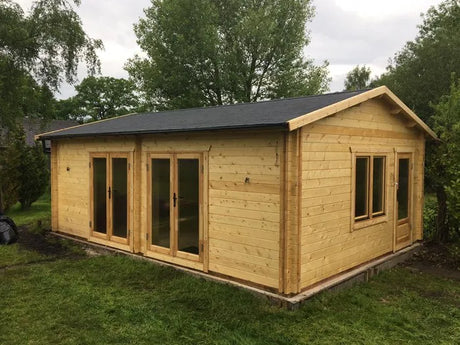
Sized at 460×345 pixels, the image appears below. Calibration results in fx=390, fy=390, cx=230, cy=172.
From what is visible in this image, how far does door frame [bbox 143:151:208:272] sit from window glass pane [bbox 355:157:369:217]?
2.55m

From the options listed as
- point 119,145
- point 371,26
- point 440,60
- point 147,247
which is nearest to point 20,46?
point 119,145

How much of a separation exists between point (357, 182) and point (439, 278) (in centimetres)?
223

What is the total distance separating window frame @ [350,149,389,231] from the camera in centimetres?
643

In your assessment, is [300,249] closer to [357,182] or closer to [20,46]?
[357,182]

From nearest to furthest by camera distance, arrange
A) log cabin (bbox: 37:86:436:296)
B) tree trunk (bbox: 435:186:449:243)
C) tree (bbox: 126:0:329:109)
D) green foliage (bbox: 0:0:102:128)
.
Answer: log cabin (bbox: 37:86:436:296)
tree trunk (bbox: 435:186:449:243)
green foliage (bbox: 0:0:102:128)
tree (bbox: 126:0:329:109)

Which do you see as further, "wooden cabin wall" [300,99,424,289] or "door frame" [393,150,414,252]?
"door frame" [393,150,414,252]

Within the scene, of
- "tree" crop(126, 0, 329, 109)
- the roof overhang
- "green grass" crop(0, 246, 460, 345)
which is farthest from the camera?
"tree" crop(126, 0, 329, 109)

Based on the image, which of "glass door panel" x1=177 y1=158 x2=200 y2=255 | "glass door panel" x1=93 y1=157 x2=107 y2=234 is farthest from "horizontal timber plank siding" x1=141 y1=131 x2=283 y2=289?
"glass door panel" x1=93 y1=157 x2=107 y2=234

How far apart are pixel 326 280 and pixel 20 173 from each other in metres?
12.4

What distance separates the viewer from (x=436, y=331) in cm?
473

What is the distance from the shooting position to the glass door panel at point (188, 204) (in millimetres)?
6430

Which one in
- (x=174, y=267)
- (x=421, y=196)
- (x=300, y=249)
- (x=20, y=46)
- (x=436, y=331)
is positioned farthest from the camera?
(x=20, y=46)

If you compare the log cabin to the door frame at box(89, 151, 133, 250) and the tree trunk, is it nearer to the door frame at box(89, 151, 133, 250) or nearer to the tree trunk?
the door frame at box(89, 151, 133, 250)

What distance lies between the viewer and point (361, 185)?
668cm
